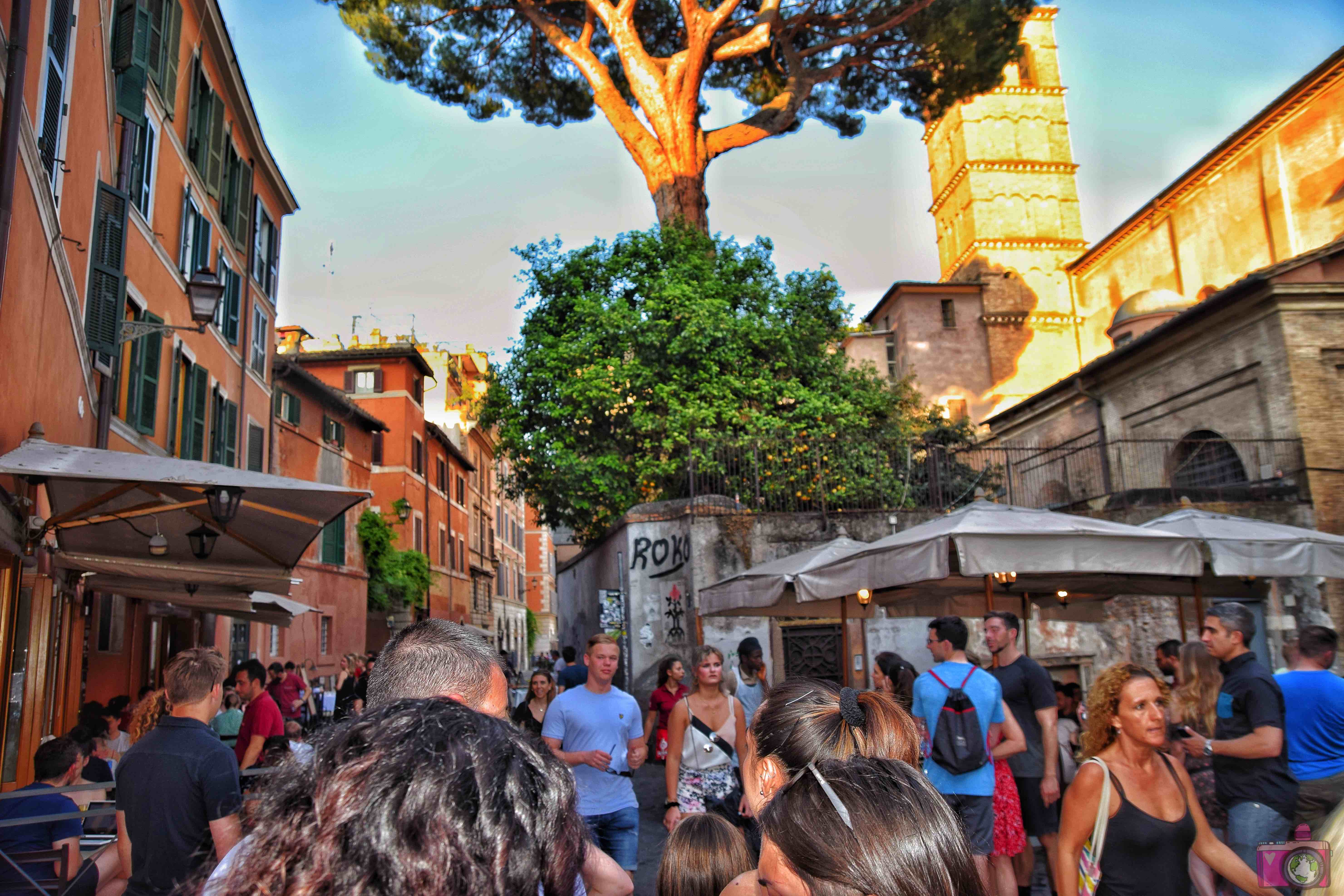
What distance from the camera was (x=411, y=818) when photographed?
3.45 feet

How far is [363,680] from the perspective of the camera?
15055 millimetres

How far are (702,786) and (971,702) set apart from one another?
1.56 meters

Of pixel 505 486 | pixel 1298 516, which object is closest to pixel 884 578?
pixel 1298 516

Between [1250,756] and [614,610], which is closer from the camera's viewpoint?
[1250,756]

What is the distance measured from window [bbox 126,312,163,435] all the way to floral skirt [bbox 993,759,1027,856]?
1148cm

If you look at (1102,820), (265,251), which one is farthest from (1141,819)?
(265,251)

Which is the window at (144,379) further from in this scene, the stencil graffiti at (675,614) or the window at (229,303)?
the stencil graffiti at (675,614)

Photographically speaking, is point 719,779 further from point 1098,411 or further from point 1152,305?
point 1152,305

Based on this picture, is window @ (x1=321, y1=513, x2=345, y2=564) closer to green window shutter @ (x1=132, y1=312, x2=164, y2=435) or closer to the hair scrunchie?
green window shutter @ (x1=132, y1=312, x2=164, y2=435)

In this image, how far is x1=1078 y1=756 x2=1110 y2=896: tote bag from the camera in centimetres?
329

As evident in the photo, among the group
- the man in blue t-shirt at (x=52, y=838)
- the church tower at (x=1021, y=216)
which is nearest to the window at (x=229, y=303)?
the man in blue t-shirt at (x=52, y=838)

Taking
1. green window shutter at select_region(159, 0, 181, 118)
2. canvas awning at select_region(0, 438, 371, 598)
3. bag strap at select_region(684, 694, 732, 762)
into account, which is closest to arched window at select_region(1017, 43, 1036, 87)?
green window shutter at select_region(159, 0, 181, 118)

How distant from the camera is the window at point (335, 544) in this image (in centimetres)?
2502

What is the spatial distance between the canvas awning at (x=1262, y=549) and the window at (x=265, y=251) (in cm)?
1701
